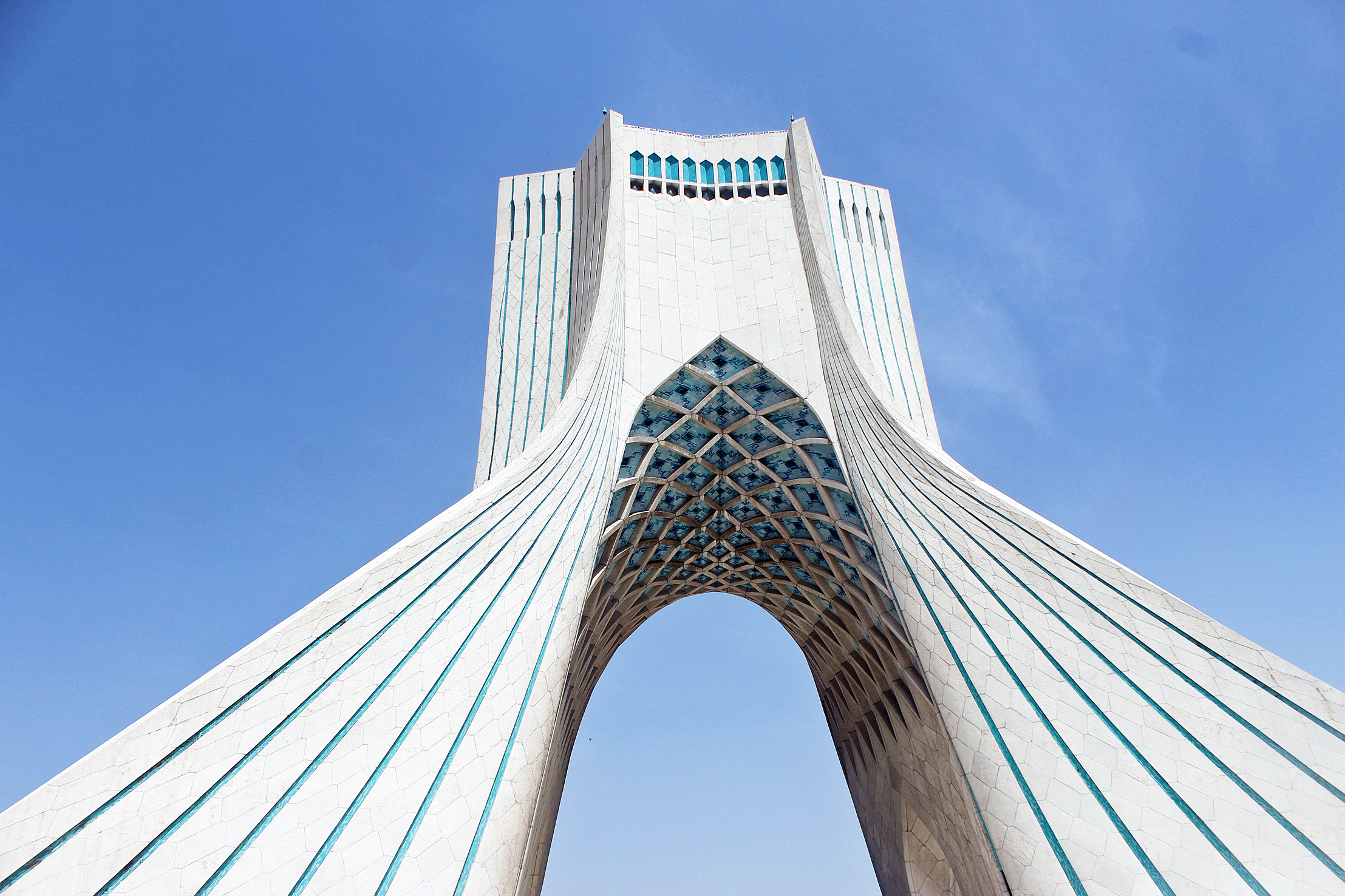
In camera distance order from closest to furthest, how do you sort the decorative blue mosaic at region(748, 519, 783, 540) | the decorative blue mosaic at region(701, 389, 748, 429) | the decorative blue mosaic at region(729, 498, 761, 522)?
the decorative blue mosaic at region(701, 389, 748, 429) → the decorative blue mosaic at region(729, 498, 761, 522) → the decorative blue mosaic at region(748, 519, 783, 540)

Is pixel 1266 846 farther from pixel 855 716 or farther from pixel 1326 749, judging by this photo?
pixel 855 716

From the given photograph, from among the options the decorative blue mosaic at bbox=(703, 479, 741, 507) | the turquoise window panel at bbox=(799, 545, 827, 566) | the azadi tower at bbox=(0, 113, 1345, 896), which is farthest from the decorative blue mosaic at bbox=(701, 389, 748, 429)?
the turquoise window panel at bbox=(799, 545, 827, 566)

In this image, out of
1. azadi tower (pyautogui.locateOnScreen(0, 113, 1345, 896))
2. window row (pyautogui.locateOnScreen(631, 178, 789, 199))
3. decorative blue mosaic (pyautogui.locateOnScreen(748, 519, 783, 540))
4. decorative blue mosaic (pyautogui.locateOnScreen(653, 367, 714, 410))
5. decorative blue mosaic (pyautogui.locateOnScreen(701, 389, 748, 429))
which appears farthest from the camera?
decorative blue mosaic (pyautogui.locateOnScreen(748, 519, 783, 540))

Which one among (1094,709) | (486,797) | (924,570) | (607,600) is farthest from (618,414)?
(1094,709)

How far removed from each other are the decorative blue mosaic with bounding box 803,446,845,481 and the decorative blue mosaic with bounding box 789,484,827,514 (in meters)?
0.55

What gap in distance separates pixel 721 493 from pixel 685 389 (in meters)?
2.56

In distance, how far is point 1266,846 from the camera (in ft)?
20.7

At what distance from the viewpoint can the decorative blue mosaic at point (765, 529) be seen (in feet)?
48.3

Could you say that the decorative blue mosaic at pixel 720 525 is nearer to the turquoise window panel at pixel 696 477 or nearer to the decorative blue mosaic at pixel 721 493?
the decorative blue mosaic at pixel 721 493

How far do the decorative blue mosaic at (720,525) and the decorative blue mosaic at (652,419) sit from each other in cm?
280

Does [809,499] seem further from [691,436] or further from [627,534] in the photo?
[627,534]

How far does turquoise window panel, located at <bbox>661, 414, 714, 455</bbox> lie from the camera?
12875 mm

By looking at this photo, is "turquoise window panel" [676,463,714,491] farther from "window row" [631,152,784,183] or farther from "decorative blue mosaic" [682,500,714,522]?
"window row" [631,152,784,183]

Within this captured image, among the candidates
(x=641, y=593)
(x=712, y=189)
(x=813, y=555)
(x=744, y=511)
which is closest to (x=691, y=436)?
(x=744, y=511)
